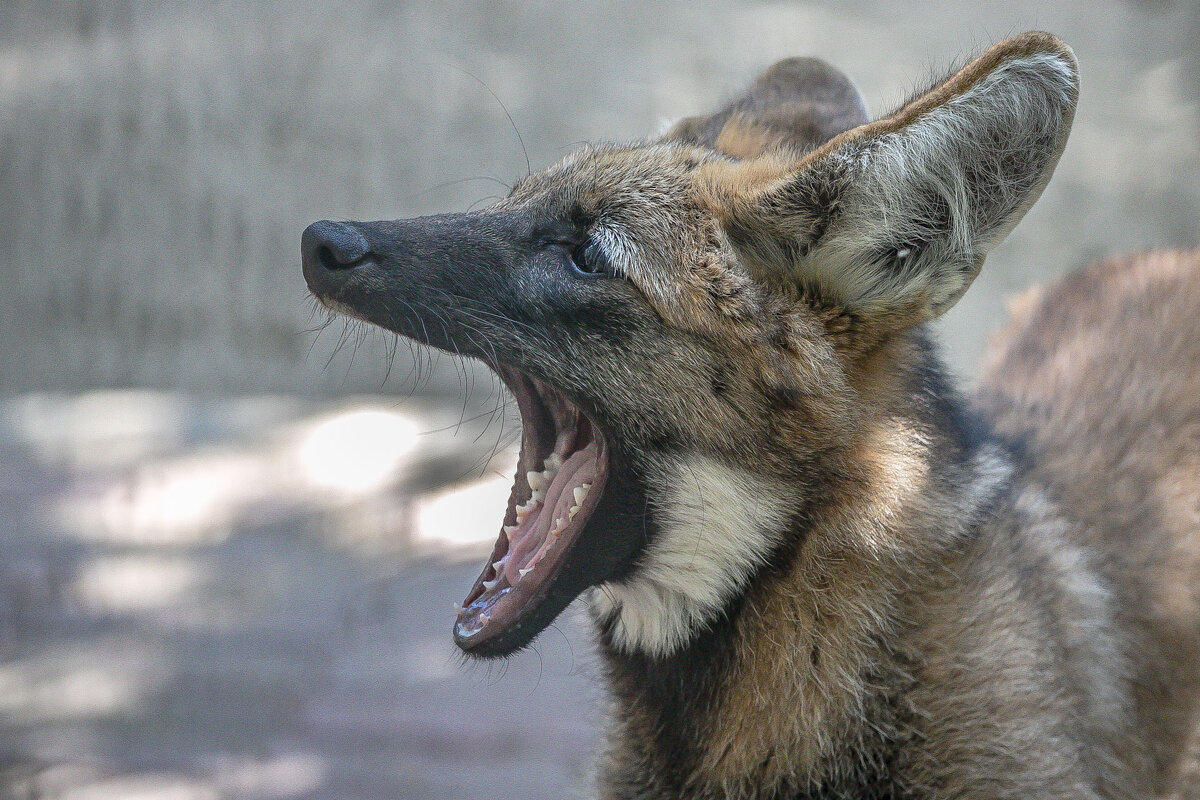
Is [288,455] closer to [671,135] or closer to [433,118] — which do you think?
[433,118]

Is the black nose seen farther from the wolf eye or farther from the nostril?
the wolf eye

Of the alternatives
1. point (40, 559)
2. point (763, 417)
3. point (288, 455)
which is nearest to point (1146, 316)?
point (763, 417)

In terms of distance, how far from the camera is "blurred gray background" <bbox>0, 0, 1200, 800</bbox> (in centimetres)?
354

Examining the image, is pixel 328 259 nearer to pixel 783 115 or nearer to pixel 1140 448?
pixel 783 115

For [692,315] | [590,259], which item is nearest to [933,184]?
[692,315]

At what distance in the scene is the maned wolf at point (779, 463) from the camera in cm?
209

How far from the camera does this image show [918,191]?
2041mm

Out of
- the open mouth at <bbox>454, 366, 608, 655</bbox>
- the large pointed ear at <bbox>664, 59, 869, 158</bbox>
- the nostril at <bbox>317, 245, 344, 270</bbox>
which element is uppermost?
the large pointed ear at <bbox>664, 59, 869, 158</bbox>

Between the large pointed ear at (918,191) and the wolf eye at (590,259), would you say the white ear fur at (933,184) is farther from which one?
the wolf eye at (590,259)

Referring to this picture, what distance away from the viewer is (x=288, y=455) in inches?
199

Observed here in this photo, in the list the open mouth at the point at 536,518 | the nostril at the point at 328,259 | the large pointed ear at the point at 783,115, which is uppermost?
the large pointed ear at the point at 783,115

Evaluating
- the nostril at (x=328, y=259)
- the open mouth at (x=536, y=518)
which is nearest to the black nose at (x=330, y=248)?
the nostril at (x=328, y=259)

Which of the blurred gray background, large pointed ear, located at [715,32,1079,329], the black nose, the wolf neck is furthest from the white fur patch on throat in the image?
the blurred gray background

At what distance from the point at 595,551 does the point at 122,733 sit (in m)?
2.02
